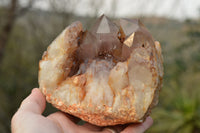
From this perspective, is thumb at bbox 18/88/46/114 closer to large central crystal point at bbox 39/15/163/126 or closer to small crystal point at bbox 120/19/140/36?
large central crystal point at bbox 39/15/163/126

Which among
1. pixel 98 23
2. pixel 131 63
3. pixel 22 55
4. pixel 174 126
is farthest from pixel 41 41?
pixel 174 126

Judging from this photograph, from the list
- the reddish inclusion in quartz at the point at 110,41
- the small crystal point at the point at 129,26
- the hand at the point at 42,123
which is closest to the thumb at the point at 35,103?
the hand at the point at 42,123

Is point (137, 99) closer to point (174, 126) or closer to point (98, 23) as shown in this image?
point (98, 23)

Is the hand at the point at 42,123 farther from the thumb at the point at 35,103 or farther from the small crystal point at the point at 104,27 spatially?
the small crystal point at the point at 104,27

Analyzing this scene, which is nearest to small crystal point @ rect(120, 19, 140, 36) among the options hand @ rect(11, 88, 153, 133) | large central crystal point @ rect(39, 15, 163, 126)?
large central crystal point @ rect(39, 15, 163, 126)

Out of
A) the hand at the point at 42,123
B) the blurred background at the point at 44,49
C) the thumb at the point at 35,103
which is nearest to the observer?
the hand at the point at 42,123

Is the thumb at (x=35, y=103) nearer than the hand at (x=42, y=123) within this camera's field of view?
No

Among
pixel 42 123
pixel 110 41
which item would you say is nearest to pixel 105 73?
pixel 110 41

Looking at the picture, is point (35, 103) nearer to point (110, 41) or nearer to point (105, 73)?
point (105, 73)
